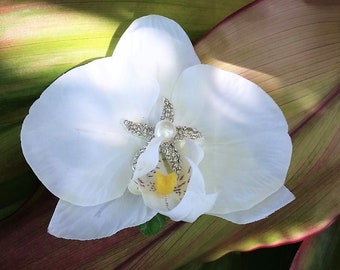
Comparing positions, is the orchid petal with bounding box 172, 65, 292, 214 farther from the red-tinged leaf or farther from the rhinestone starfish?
the red-tinged leaf

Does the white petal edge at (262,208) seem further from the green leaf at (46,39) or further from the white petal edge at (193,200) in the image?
the green leaf at (46,39)

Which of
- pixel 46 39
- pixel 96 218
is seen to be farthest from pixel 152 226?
pixel 46 39

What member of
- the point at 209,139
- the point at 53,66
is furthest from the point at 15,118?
the point at 209,139

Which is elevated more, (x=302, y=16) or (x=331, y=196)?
(x=302, y=16)

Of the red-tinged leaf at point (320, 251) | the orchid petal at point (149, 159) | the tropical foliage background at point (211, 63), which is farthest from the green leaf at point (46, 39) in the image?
the red-tinged leaf at point (320, 251)

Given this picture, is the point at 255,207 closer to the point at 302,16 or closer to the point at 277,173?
the point at 277,173

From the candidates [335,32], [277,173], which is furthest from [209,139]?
[335,32]

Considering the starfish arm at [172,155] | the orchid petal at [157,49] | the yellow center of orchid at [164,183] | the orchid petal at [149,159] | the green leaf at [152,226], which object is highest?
the orchid petal at [157,49]
